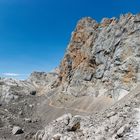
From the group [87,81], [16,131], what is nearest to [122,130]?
[16,131]

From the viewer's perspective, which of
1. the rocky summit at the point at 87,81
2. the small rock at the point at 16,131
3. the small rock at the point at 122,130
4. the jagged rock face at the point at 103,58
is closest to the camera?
the small rock at the point at 122,130

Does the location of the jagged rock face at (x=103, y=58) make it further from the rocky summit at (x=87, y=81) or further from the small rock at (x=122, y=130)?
the small rock at (x=122, y=130)

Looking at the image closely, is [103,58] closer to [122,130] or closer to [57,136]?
[57,136]

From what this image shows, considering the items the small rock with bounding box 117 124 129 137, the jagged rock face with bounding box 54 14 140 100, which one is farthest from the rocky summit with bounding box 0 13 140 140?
the small rock with bounding box 117 124 129 137

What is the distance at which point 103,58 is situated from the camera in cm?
8581

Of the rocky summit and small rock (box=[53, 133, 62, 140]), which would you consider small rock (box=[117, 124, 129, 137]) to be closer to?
small rock (box=[53, 133, 62, 140])

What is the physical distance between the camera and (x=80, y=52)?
3839 inches

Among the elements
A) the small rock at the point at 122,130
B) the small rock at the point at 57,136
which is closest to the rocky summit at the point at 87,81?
the small rock at the point at 57,136

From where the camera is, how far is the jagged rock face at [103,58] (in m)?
74.6

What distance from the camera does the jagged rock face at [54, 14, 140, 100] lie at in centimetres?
7462

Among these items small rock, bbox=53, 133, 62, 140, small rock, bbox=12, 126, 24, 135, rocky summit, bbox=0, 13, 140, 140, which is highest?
rocky summit, bbox=0, 13, 140, 140

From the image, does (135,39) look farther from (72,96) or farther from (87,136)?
(87,136)

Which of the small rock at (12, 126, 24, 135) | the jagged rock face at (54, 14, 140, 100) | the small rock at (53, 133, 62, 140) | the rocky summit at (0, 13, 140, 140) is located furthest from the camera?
the jagged rock face at (54, 14, 140, 100)

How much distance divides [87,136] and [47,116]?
4879 cm
